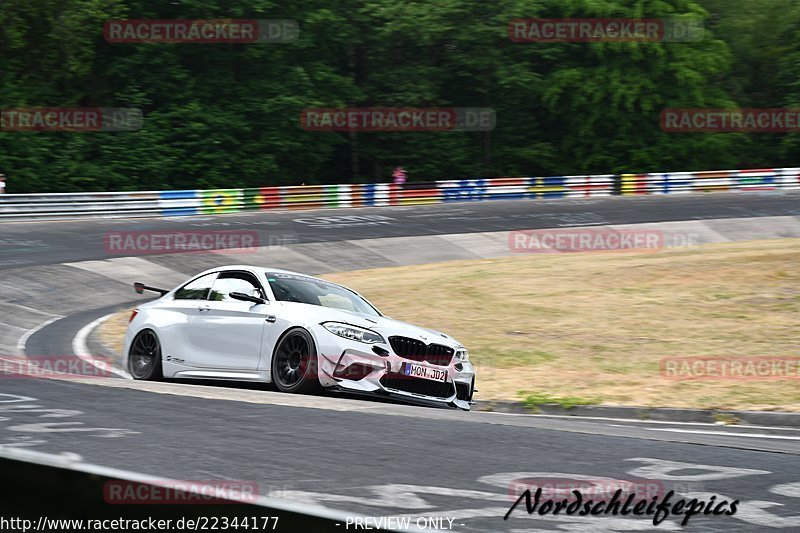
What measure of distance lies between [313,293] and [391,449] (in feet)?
15.1

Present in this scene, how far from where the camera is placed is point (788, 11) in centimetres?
6800

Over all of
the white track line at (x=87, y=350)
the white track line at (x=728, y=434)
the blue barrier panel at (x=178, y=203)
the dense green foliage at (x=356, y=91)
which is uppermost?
the dense green foliage at (x=356, y=91)

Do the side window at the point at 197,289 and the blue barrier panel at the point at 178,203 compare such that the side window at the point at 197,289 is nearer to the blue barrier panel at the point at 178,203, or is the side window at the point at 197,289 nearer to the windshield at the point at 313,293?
the windshield at the point at 313,293

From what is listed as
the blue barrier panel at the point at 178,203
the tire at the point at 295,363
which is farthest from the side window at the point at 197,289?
the blue barrier panel at the point at 178,203

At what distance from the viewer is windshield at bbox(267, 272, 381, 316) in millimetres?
11359

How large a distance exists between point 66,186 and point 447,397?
38.0 meters

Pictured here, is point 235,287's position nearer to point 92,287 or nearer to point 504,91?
point 92,287

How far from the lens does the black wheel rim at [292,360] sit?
10.4 meters

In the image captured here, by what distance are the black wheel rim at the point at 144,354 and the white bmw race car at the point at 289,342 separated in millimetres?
12

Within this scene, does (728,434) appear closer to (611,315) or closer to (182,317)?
(182,317)

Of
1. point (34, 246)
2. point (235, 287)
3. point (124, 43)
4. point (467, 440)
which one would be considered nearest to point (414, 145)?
point (124, 43)

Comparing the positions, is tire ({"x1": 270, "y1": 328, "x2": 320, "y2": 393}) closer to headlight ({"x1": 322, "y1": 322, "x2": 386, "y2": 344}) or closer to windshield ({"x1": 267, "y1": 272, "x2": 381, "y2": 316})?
headlight ({"x1": 322, "y1": 322, "x2": 386, "y2": 344})

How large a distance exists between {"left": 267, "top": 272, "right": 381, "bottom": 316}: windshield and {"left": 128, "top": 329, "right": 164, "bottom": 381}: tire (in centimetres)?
169

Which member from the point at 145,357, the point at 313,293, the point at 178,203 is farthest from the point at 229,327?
the point at 178,203
